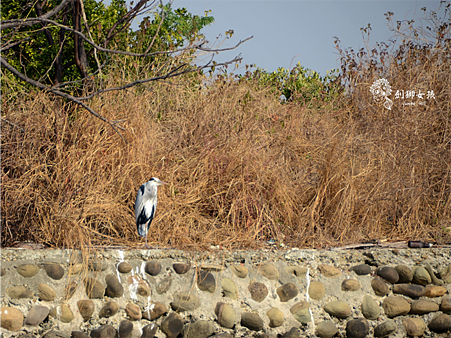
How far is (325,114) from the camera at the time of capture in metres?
7.95

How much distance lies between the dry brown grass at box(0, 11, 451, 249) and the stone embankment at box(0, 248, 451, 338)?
1.14 ft

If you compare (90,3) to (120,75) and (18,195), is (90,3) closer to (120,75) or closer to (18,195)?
(120,75)

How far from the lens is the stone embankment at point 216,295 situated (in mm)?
4332

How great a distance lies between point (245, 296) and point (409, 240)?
2393mm

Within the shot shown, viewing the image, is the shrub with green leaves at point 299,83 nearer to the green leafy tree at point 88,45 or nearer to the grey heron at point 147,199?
the green leafy tree at point 88,45

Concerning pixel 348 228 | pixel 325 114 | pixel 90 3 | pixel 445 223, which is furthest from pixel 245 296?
pixel 90 3

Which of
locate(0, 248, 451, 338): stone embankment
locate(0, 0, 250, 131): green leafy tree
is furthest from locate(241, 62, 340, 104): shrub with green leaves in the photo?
locate(0, 248, 451, 338): stone embankment

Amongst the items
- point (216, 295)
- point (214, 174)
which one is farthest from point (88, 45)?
point (216, 295)

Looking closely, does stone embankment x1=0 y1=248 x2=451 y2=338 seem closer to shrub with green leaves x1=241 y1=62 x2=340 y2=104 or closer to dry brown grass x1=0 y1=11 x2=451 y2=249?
dry brown grass x1=0 y1=11 x2=451 y2=249

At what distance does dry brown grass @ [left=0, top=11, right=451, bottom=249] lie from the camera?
16.6 ft

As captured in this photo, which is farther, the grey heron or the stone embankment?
the grey heron

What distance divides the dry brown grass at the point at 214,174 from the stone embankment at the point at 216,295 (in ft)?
1.14

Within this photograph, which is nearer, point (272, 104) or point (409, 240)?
point (409, 240)

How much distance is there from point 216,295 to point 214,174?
1.64 m
